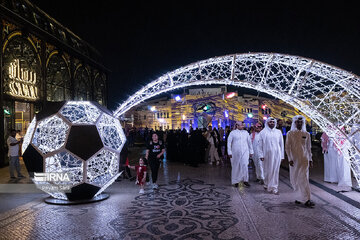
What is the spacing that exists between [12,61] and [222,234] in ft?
44.6

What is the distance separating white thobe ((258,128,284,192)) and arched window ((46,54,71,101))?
45.3 ft

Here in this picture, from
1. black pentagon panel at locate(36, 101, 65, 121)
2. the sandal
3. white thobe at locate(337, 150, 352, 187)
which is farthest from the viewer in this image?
white thobe at locate(337, 150, 352, 187)

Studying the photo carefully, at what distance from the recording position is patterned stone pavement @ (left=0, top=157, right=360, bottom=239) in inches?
177

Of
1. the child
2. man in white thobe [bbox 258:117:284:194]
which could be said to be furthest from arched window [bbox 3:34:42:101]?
man in white thobe [bbox 258:117:284:194]

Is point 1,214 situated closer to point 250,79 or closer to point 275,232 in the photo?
point 275,232

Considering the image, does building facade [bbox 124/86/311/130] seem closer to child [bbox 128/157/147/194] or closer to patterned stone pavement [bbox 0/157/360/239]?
child [bbox 128/157/147/194]

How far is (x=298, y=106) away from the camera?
748cm

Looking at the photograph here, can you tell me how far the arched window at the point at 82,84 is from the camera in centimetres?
2124

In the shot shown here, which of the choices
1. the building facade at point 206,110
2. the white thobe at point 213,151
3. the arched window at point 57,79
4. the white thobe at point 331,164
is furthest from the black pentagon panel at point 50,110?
the building facade at point 206,110

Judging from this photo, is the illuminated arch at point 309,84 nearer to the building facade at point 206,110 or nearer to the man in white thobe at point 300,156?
the man in white thobe at point 300,156

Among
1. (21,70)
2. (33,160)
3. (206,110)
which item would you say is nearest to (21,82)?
(21,70)

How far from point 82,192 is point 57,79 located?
13766mm

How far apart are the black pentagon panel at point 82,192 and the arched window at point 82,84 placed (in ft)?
51.6

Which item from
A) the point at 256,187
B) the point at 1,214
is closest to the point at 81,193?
the point at 1,214
